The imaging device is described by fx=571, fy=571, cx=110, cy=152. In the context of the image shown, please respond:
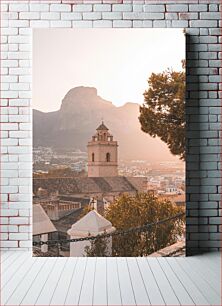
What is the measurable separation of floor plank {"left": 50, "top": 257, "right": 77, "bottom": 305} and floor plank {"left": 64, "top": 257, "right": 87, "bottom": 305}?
0.08ft

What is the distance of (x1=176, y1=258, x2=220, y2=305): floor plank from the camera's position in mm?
3666

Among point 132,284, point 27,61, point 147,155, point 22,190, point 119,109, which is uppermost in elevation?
point 27,61

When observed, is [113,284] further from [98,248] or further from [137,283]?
[98,248]

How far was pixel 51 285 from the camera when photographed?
13.1 feet

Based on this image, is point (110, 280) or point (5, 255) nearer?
point (110, 280)

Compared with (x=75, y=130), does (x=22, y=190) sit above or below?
below

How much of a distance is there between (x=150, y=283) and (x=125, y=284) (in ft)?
0.59

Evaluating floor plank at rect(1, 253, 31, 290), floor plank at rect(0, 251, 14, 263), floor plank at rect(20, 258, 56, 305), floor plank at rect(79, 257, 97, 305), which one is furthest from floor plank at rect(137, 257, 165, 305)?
floor plank at rect(0, 251, 14, 263)

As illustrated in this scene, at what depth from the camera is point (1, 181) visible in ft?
17.0

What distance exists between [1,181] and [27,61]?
1119 millimetres

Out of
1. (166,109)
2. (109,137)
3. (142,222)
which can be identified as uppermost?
(166,109)

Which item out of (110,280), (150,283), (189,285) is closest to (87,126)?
(110,280)

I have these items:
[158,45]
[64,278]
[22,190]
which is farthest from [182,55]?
[64,278]

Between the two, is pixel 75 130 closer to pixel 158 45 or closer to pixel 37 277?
pixel 158 45
